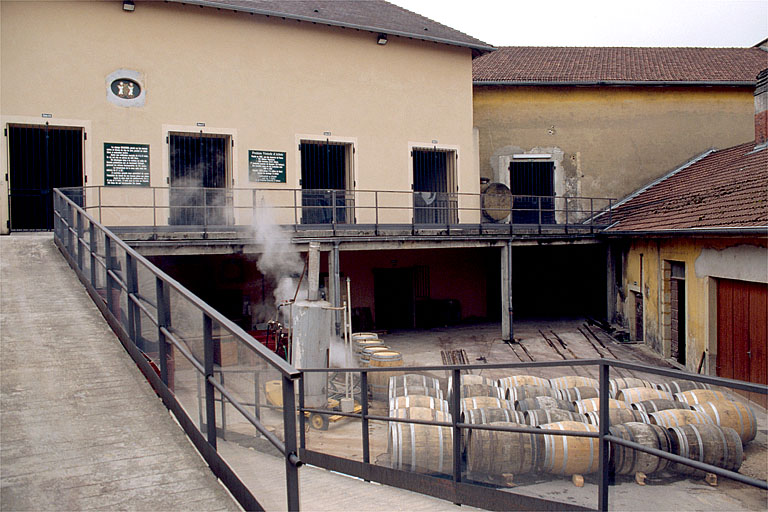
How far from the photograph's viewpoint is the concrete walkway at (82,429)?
3.18 meters

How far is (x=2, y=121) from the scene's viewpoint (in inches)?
474

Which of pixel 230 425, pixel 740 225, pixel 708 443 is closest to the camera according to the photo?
pixel 230 425

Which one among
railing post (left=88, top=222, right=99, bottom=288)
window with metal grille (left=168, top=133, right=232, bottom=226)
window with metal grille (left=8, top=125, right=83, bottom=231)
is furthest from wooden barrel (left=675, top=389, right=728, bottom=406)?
window with metal grille (left=8, top=125, right=83, bottom=231)

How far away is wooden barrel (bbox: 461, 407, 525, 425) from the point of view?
21.4 feet

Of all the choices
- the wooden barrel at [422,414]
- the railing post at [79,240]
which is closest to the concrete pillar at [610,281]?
the wooden barrel at [422,414]

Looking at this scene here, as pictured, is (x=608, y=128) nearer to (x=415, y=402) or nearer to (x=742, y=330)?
(x=742, y=330)

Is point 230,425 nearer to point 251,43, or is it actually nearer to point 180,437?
point 180,437

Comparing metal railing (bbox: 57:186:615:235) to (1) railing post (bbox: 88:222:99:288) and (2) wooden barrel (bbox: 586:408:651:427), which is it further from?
(2) wooden barrel (bbox: 586:408:651:427)

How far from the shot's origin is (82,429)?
377cm

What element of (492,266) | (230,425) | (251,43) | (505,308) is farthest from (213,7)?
(230,425)

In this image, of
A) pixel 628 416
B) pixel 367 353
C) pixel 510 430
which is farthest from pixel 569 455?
pixel 367 353

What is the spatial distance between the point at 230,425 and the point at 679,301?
12853 millimetres

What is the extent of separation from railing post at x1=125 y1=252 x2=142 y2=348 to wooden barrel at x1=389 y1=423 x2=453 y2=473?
2.92 m

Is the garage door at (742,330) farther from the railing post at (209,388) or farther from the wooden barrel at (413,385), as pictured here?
the railing post at (209,388)
